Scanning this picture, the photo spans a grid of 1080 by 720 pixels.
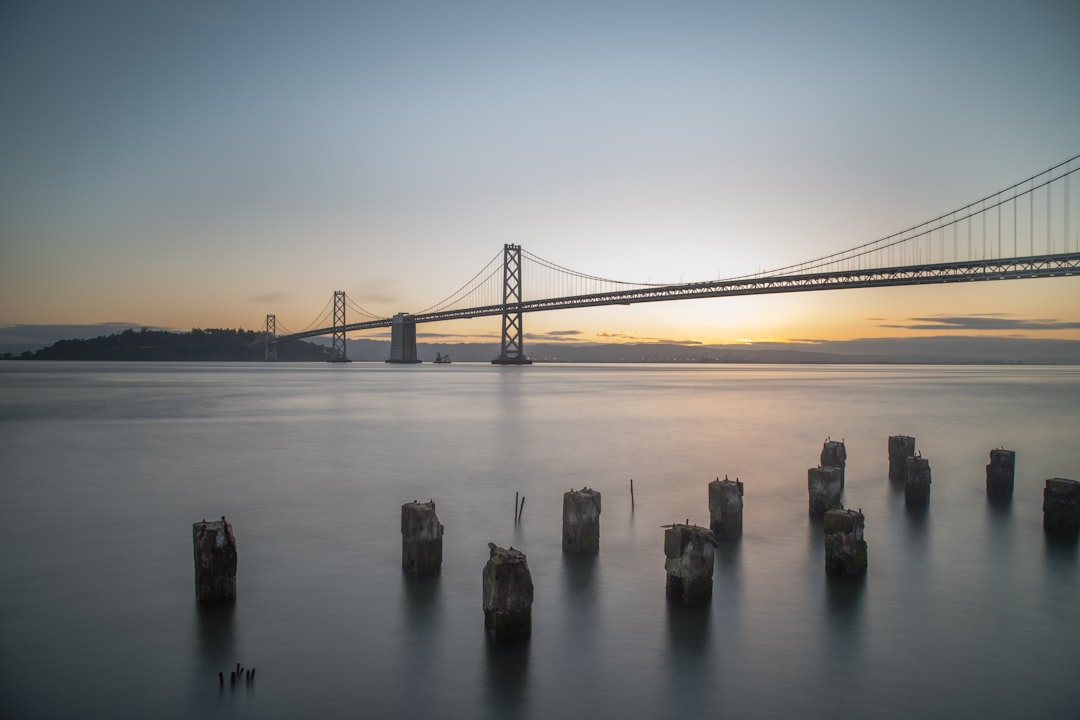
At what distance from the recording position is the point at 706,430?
70.0ft

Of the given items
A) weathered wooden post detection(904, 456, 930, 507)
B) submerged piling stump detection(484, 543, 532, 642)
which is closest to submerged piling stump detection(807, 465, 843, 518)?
weathered wooden post detection(904, 456, 930, 507)

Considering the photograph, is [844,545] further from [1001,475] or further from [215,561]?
[1001,475]

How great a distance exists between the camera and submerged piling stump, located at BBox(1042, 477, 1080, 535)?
7770mm

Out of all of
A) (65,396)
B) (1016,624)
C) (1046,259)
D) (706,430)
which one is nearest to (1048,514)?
(1016,624)

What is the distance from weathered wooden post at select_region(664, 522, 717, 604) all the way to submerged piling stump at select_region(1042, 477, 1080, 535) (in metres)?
4.84

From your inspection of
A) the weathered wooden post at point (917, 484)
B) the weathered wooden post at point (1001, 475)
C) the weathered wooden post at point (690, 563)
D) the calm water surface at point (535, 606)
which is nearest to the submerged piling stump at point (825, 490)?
the calm water surface at point (535, 606)

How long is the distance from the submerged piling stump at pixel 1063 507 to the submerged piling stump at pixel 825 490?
2216 mm

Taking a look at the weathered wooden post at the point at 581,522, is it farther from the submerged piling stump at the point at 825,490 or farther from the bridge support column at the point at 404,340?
the bridge support column at the point at 404,340

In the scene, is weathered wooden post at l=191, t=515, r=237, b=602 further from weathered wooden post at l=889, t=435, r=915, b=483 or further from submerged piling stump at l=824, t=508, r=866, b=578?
weathered wooden post at l=889, t=435, r=915, b=483

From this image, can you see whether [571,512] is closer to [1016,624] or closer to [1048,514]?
[1016,624]

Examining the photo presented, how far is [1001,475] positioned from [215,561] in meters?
10.5

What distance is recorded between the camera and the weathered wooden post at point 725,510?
7707 mm

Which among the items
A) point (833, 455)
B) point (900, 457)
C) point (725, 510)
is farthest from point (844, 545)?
point (900, 457)

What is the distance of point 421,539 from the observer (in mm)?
6410
